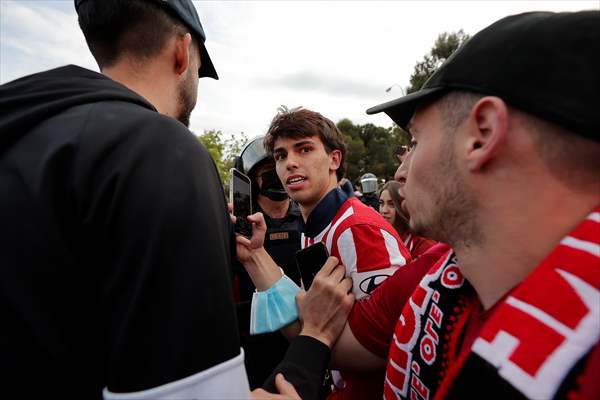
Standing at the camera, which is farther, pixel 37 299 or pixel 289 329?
pixel 289 329

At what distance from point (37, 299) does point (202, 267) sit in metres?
0.35

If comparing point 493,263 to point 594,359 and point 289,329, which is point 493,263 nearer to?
point 594,359

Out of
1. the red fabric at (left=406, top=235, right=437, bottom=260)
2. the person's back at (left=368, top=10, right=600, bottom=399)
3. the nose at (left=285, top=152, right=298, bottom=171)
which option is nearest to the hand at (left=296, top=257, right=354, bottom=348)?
the person's back at (left=368, top=10, right=600, bottom=399)

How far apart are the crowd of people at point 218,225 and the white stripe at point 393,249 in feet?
1.60

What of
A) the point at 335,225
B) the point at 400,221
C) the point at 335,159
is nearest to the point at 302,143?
the point at 335,159

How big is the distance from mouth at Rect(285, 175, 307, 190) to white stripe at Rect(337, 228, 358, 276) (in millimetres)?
743

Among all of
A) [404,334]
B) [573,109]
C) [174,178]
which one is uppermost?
[573,109]

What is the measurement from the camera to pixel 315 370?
4.97 feet

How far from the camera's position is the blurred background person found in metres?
4.01

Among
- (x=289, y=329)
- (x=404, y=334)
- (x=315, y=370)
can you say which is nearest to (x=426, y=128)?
(x=404, y=334)

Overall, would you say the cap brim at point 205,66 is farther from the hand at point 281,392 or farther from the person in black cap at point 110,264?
the hand at point 281,392

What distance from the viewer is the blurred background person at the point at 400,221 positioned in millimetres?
4013

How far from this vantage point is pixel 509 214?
1105 millimetres

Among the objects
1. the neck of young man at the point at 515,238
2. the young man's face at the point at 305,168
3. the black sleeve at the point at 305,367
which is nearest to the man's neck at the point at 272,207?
the young man's face at the point at 305,168
